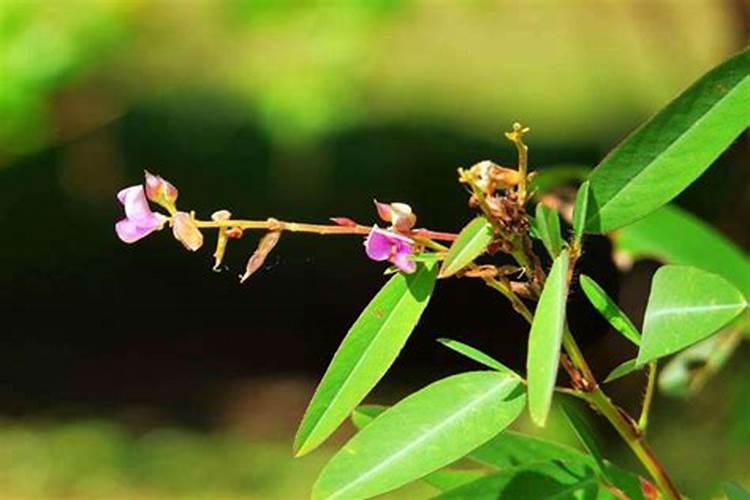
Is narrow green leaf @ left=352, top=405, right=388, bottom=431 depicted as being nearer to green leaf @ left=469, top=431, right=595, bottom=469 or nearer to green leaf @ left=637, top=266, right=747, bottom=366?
green leaf @ left=469, top=431, right=595, bottom=469

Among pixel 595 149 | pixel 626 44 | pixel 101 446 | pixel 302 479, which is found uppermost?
pixel 626 44

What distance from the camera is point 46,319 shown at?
4.46 metres

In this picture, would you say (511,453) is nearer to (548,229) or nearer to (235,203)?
(548,229)

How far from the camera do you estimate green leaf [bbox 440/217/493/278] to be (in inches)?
20.3

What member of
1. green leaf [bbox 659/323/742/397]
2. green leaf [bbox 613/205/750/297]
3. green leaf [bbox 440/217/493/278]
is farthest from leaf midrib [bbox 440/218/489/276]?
green leaf [bbox 613/205/750/297]

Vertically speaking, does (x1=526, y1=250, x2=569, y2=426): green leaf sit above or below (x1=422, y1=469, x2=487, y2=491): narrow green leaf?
Result: above

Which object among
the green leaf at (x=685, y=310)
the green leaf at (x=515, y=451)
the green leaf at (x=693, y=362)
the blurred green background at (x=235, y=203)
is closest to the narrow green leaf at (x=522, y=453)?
the green leaf at (x=515, y=451)

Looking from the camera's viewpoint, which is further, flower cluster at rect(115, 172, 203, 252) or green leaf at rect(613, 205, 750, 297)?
green leaf at rect(613, 205, 750, 297)

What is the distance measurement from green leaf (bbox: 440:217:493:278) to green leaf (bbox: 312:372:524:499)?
6 cm

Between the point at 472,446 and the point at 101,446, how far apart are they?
333 centimetres

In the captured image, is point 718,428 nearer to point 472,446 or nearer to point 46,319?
point 46,319

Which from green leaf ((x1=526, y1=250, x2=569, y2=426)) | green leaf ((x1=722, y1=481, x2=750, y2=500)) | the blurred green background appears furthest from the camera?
the blurred green background

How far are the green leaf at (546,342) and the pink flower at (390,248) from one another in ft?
0.18

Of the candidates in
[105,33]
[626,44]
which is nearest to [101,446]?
[105,33]
